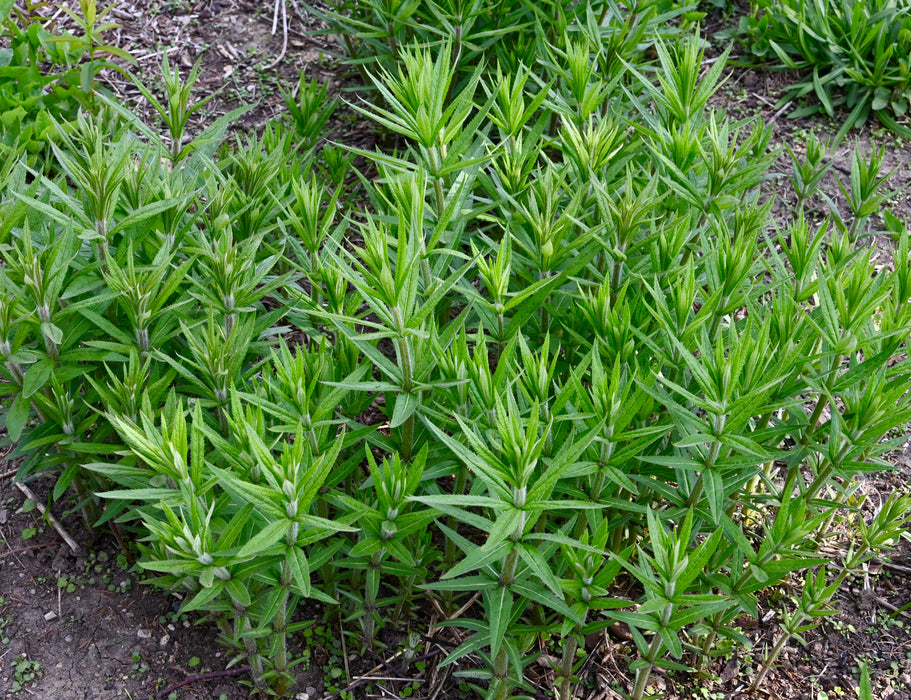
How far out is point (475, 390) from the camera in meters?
2.39

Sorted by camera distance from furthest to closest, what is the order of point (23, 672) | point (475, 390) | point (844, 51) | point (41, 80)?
point (844, 51) → point (41, 80) → point (23, 672) → point (475, 390)

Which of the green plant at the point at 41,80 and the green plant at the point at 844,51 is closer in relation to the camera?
the green plant at the point at 41,80

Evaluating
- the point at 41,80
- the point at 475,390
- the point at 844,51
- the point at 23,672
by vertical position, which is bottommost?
the point at 23,672

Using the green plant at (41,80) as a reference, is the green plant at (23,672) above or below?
below

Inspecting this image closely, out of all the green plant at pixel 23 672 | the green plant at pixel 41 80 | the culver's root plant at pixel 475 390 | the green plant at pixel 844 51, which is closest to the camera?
the culver's root plant at pixel 475 390

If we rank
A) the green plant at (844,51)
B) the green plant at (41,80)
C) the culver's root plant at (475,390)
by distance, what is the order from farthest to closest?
1. the green plant at (844,51)
2. the green plant at (41,80)
3. the culver's root plant at (475,390)

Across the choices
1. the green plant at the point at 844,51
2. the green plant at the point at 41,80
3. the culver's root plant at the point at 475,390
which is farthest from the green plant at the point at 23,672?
the green plant at the point at 844,51

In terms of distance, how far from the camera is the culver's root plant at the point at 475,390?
230 cm

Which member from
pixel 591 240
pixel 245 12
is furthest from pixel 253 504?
pixel 245 12

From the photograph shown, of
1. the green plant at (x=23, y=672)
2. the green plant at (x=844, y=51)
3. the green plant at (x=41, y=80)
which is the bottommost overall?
the green plant at (x=23, y=672)

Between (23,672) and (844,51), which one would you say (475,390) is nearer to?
(23,672)

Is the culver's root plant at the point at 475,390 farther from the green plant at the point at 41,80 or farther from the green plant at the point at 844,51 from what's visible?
the green plant at the point at 844,51

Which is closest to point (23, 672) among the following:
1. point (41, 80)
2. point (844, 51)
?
point (41, 80)

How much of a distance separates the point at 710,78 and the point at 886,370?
1300 mm
